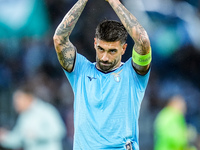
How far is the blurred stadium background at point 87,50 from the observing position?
312 inches

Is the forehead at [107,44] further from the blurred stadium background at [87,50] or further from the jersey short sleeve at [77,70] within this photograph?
the blurred stadium background at [87,50]

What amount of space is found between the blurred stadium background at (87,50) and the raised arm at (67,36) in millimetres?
3708

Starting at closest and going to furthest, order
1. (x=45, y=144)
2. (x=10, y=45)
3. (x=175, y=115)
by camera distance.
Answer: (x=45, y=144), (x=175, y=115), (x=10, y=45)

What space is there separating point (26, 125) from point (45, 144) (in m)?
0.43

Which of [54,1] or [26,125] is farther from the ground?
[54,1]

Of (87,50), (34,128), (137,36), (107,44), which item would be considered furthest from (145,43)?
(87,50)

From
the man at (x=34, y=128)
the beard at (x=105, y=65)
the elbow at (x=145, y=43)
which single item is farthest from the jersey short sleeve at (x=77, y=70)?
the man at (x=34, y=128)

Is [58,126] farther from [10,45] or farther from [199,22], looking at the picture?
[199,22]

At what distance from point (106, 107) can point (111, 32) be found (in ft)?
2.16

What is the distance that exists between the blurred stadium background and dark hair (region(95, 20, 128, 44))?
12.4ft

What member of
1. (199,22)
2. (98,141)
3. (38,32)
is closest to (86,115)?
(98,141)

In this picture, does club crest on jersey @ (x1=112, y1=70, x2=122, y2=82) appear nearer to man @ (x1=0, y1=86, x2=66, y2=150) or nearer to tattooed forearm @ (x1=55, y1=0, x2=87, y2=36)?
tattooed forearm @ (x1=55, y1=0, x2=87, y2=36)

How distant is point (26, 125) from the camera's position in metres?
7.17

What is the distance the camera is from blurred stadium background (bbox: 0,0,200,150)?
7914 millimetres
